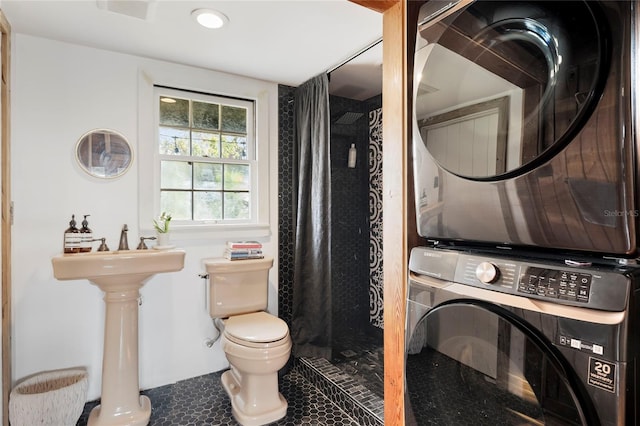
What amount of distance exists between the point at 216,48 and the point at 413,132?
1.59 metres

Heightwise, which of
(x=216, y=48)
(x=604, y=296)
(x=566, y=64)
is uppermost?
(x=216, y=48)

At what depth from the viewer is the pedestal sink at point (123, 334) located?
183cm

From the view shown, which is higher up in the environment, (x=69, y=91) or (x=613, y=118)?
(x=69, y=91)

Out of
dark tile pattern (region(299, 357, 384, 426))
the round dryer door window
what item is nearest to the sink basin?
dark tile pattern (region(299, 357, 384, 426))

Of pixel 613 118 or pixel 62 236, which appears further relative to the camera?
pixel 62 236

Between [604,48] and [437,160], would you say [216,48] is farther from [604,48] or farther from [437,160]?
[604,48]

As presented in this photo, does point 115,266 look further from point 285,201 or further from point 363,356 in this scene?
point 363,356

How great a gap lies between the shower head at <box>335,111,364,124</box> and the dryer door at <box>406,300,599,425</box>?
7.66 feet

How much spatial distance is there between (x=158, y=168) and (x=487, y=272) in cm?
219

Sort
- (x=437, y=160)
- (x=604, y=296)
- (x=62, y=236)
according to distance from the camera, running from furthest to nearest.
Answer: (x=62, y=236) < (x=437, y=160) < (x=604, y=296)

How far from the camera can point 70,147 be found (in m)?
2.07

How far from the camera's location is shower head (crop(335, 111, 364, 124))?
120 inches

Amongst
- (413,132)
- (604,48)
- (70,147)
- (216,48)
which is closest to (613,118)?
(604,48)

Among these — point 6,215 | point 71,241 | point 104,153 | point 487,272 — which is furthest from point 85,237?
point 487,272
